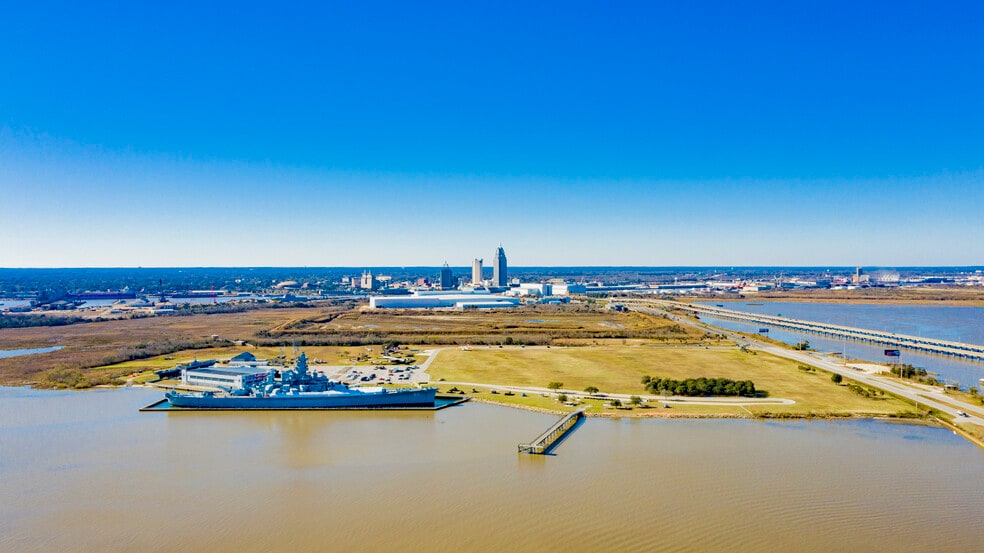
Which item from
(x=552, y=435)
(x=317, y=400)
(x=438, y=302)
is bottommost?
(x=552, y=435)

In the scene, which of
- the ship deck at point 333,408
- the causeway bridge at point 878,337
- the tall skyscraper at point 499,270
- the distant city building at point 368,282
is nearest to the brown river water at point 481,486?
the ship deck at point 333,408

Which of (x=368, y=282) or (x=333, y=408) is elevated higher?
(x=368, y=282)

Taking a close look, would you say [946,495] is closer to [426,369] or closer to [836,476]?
[836,476]

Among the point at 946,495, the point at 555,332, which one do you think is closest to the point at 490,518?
the point at 946,495

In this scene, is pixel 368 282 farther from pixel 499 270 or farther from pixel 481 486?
pixel 481 486

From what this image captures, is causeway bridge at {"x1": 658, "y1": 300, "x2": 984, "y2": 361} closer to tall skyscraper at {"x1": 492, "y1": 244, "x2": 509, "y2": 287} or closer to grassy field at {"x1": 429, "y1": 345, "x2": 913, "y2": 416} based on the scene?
grassy field at {"x1": 429, "y1": 345, "x2": 913, "y2": 416}

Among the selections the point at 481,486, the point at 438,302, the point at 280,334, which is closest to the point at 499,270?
the point at 438,302

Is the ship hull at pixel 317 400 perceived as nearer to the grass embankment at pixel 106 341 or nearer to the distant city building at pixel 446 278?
the grass embankment at pixel 106 341
